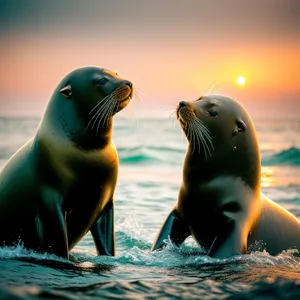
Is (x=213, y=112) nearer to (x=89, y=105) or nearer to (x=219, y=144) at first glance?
(x=219, y=144)

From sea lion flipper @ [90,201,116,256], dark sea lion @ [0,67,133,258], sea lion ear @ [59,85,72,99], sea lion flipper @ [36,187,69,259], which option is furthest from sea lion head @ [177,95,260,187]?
sea lion flipper @ [36,187,69,259]

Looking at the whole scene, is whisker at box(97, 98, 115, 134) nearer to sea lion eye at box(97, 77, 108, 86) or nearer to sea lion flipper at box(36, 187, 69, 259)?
sea lion eye at box(97, 77, 108, 86)

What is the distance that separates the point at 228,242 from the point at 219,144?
1113mm

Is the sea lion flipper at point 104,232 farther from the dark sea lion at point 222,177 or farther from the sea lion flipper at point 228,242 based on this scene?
the sea lion flipper at point 228,242

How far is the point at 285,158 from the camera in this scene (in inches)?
1080

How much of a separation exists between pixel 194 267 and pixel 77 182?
4.92 ft

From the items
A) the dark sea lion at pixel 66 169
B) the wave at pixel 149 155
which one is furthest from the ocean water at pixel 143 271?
the wave at pixel 149 155

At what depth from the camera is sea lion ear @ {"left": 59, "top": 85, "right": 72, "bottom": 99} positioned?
7571 mm

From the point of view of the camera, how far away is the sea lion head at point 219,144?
7.80 m

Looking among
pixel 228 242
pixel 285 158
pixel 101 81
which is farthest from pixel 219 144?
pixel 285 158

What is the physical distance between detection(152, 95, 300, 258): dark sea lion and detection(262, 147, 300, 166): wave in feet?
60.1

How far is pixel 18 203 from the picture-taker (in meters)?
7.54

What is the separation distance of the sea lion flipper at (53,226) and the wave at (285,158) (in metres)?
19.5

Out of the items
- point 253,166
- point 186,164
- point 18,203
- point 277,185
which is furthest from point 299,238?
point 277,185
